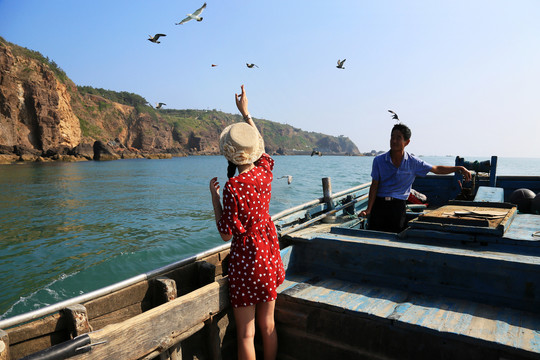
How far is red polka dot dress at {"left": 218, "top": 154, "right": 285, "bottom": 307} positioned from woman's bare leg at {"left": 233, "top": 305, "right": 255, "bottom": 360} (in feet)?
0.24

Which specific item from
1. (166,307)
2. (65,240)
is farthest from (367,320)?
(65,240)

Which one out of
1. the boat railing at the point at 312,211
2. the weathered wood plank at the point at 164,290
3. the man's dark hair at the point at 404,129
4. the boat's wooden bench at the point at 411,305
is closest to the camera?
the boat's wooden bench at the point at 411,305

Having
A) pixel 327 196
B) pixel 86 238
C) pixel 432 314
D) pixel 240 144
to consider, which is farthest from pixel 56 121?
pixel 432 314

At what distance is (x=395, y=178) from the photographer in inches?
162

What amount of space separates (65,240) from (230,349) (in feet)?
35.9

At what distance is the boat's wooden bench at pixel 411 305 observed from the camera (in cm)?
243

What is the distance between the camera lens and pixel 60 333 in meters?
2.34

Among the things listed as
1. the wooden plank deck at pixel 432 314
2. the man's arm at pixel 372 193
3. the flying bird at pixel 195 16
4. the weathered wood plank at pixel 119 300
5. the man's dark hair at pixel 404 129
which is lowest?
the wooden plank deck at pixel 432 314

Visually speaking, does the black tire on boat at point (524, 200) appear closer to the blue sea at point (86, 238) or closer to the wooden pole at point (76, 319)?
the wooden pole at point (76, 319)

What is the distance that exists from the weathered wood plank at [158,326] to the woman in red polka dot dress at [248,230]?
0.32 metres

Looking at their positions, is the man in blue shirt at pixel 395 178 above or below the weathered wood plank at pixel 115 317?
above

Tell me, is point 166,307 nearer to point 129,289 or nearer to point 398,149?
point 129,289

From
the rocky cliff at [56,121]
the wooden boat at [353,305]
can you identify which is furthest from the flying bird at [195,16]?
the rocky cliff at [56,121]

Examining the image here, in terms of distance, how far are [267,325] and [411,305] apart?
1.26 metres
